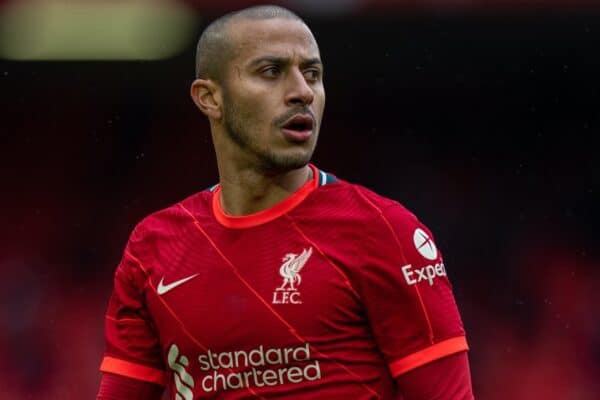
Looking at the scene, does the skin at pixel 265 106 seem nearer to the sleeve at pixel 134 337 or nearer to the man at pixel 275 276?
the man at pixel 275 276

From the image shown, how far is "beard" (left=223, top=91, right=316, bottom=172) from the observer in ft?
9.66

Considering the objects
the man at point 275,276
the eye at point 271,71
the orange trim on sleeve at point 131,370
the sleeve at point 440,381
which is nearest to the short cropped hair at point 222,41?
the man at point 275,276

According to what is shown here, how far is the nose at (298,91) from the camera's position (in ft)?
9.61

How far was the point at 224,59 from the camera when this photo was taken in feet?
10.0

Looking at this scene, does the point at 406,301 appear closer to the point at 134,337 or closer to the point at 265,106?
the point at 265,106

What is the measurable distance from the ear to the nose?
23 centimetres

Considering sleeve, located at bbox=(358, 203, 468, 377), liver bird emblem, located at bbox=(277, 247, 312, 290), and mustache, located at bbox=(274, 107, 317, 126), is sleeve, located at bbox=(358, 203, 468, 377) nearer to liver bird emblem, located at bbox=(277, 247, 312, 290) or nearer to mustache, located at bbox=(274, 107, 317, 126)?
liver bird emblem, located at bbox=(277, 247, 312, 290)

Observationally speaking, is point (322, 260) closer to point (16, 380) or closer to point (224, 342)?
point (224, 342)

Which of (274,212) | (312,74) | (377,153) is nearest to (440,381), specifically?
(274,212)

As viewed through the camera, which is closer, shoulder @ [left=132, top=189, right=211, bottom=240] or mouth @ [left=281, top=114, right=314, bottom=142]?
mouth @ [left=281, top=114, right=314, bottom=142]

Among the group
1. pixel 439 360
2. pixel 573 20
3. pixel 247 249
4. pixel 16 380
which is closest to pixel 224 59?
pixel 247 249

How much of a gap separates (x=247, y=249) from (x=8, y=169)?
269 inches

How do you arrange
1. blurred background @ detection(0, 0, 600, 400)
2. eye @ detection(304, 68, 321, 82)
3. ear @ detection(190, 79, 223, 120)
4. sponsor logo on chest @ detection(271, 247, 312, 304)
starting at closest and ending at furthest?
sponsor logo on chest @ detection(271, 247, 312, 304) < eye @ detection(304, 68, 321, 82) < ear @ detection(190, 79, 223, 120) < blurred background @ detection(0, 0, 600, 400)

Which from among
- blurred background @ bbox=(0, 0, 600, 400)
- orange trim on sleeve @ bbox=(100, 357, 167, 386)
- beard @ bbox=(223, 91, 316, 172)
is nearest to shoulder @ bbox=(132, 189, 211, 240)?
beard @ bbox=(223, 91, 316, 172)
